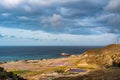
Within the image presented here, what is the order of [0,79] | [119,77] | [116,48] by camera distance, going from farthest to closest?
[116,48]
[119,77]
[0,79]

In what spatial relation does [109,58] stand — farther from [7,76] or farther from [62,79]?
[7,76]

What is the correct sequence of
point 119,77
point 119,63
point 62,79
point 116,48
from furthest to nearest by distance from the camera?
point 116,48
point 119,63
point 62,79
point 119,77

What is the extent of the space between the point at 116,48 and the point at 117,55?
339 inches

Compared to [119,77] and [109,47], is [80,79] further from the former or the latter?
[109,47]

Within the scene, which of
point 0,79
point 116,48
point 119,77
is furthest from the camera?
point 116,48

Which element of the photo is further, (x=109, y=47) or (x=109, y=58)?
(x=109, y=47)

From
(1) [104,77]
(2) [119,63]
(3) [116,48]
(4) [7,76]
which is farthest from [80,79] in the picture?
(3) [116,48]

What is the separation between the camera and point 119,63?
77.5m

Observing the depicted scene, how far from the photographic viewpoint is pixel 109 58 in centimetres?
7862

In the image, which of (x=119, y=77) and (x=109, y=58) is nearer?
(x=119, y=77)

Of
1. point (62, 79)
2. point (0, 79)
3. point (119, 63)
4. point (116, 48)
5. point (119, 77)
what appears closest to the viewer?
point (0, 79)

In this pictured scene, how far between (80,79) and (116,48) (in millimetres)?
55871

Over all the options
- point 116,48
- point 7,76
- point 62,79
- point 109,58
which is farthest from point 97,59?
point 7,76

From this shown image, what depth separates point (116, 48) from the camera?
88.7 meters
